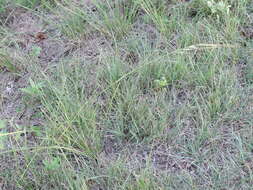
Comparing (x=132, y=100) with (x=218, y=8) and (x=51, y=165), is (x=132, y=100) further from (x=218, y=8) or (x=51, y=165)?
(x=218, y=8)

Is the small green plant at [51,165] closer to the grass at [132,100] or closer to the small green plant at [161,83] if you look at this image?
the grass at [132,100]

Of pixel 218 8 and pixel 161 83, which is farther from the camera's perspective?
pixel 218 8

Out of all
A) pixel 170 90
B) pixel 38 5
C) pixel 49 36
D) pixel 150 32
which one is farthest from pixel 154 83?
pixel 38 5

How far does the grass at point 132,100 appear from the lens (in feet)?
6.88

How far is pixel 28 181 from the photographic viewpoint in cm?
212

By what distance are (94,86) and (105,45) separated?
438mm

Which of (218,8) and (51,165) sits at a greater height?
(218,8)

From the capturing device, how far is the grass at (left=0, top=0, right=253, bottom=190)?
82.5 inches

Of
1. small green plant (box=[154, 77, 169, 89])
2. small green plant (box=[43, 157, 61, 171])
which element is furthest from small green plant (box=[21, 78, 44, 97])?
small green plant (box=[154, 77, 169, 89])

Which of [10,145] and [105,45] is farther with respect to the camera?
[105,45]

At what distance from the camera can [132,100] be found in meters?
2.34

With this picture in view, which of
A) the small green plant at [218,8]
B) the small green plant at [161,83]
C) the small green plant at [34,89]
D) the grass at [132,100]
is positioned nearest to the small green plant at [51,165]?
the grass at [132,100]

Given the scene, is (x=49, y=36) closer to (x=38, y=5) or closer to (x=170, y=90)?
(x=38, y=5)

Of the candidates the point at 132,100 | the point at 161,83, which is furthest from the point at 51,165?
the point at 161,83
